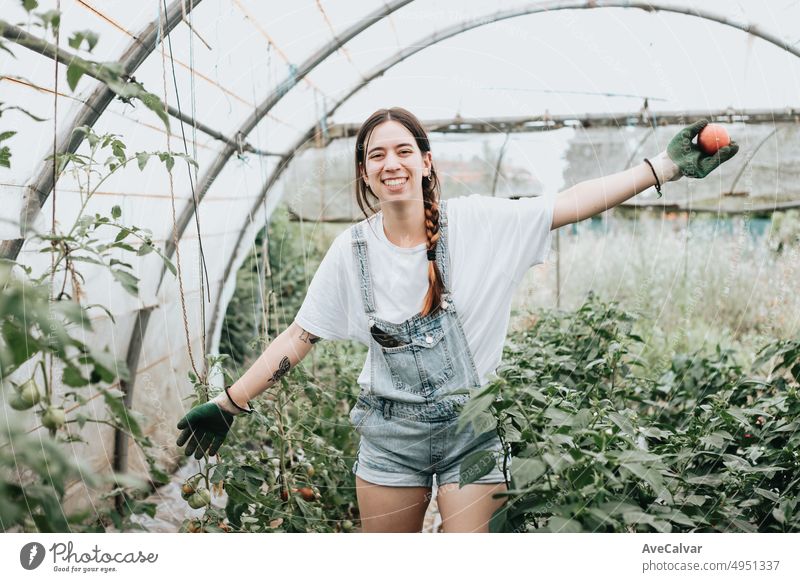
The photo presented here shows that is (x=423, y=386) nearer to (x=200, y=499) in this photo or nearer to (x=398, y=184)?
(x=398, y=184)

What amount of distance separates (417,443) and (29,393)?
933 mm

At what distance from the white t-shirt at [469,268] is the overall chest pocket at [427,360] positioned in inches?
2.9

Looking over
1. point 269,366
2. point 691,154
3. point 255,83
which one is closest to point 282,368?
point 269,366

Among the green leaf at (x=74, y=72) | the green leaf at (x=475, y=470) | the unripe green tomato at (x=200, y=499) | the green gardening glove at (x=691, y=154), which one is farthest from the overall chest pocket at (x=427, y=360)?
the green leaf at (x=74, y=72)

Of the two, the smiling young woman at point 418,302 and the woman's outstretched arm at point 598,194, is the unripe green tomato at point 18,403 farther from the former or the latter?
the woman's outstretched arm at point 598,194

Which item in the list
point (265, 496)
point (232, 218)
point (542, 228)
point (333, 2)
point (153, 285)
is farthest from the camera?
point (232, 218)

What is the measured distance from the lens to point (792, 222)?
527 centimetres

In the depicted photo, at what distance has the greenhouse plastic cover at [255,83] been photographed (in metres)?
2.28

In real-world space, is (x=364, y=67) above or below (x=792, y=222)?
above

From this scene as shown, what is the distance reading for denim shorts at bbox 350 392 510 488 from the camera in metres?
1.87

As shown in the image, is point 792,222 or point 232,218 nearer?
point 232,218
